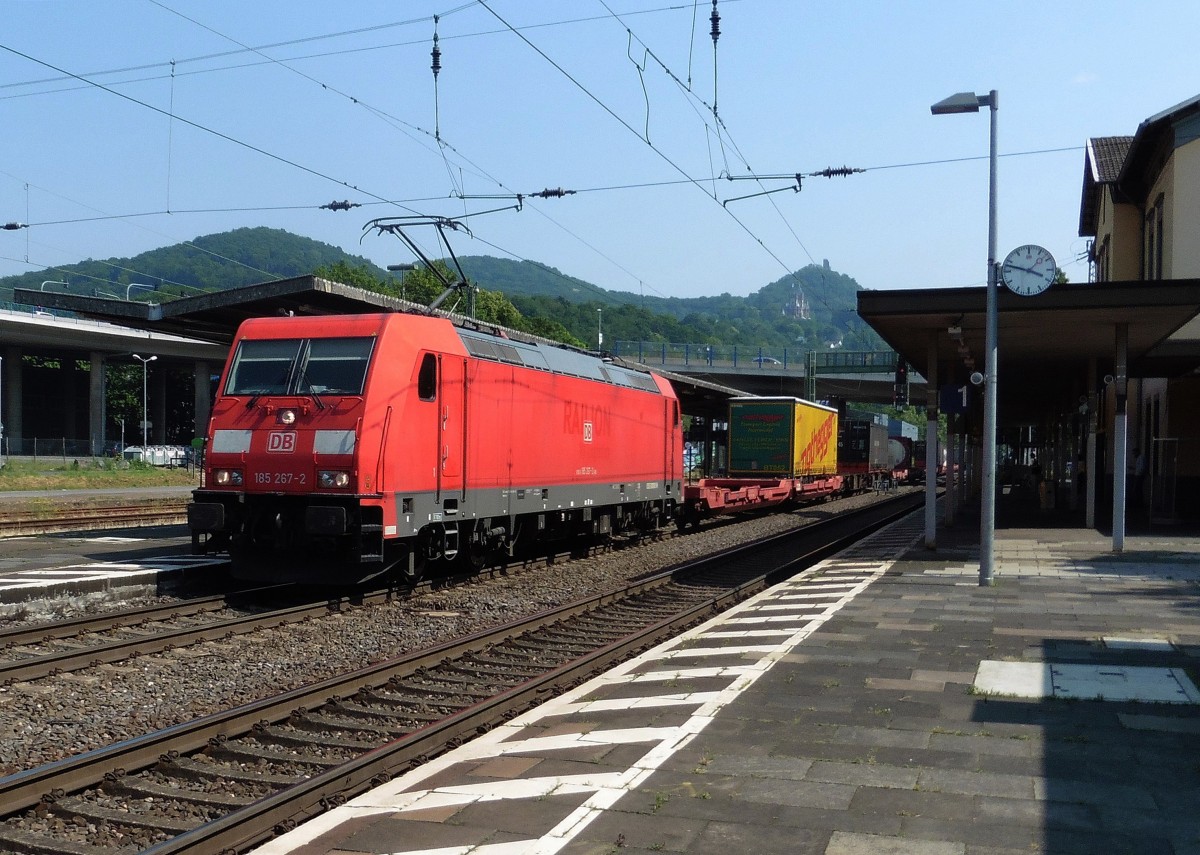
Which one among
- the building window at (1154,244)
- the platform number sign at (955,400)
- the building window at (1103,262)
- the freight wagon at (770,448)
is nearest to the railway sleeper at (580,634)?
the platform number sign at (955,400)

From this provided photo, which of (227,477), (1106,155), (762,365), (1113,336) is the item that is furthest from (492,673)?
(762,365)

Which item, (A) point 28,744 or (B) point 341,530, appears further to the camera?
(B) point 341,530

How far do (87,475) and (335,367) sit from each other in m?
39.4

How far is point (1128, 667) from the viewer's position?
9000 millimetres

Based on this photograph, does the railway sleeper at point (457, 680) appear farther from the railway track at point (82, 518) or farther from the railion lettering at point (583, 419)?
the railway track at point (82, 518)

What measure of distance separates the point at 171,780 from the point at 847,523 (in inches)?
1051

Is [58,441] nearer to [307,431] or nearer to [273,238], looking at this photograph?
[307,431]

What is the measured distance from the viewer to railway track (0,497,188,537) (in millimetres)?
22594

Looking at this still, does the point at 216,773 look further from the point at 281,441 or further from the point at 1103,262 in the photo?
the point at 1103,262

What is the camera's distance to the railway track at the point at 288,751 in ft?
18.4

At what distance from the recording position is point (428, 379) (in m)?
13.8

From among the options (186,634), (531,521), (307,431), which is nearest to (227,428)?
(307,431)

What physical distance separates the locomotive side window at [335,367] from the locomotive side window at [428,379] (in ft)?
2.47

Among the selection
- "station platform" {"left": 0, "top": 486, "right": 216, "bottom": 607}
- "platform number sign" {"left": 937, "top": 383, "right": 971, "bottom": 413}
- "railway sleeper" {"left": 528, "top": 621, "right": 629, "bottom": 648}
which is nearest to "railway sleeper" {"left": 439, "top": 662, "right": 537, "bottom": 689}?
"railway sleeper" {"left": 528, "top": 621, "right": 629, "bottom": 648}
